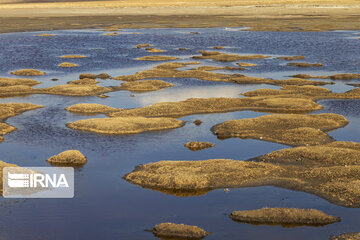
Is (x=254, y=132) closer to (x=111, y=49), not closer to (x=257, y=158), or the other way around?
(x=257, y=158)

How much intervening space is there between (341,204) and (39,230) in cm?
1643

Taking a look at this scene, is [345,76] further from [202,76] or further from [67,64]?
[67,64]

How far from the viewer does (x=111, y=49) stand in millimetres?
104438

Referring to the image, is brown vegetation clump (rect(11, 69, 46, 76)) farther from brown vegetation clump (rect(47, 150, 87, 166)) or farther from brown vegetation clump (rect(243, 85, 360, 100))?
brown vegetation clump (rect(47, 150, 87, 166))

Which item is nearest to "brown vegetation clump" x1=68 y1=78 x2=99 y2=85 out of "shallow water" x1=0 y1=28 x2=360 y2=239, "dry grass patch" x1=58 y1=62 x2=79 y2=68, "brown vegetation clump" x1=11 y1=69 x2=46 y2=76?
"shallow water" x1=0 y1=28 x2=360 y2=239

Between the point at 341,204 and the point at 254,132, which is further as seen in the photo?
the point at 254,132

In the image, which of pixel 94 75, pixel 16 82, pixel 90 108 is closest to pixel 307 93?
pixel 90 108

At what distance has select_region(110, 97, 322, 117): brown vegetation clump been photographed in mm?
52969

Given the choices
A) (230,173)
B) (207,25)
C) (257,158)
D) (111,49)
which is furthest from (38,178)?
(207,25)

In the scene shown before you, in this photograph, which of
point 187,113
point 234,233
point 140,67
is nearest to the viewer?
point 234,233

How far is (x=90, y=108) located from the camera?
54.7 m

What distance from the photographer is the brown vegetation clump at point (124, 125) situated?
153 ft
